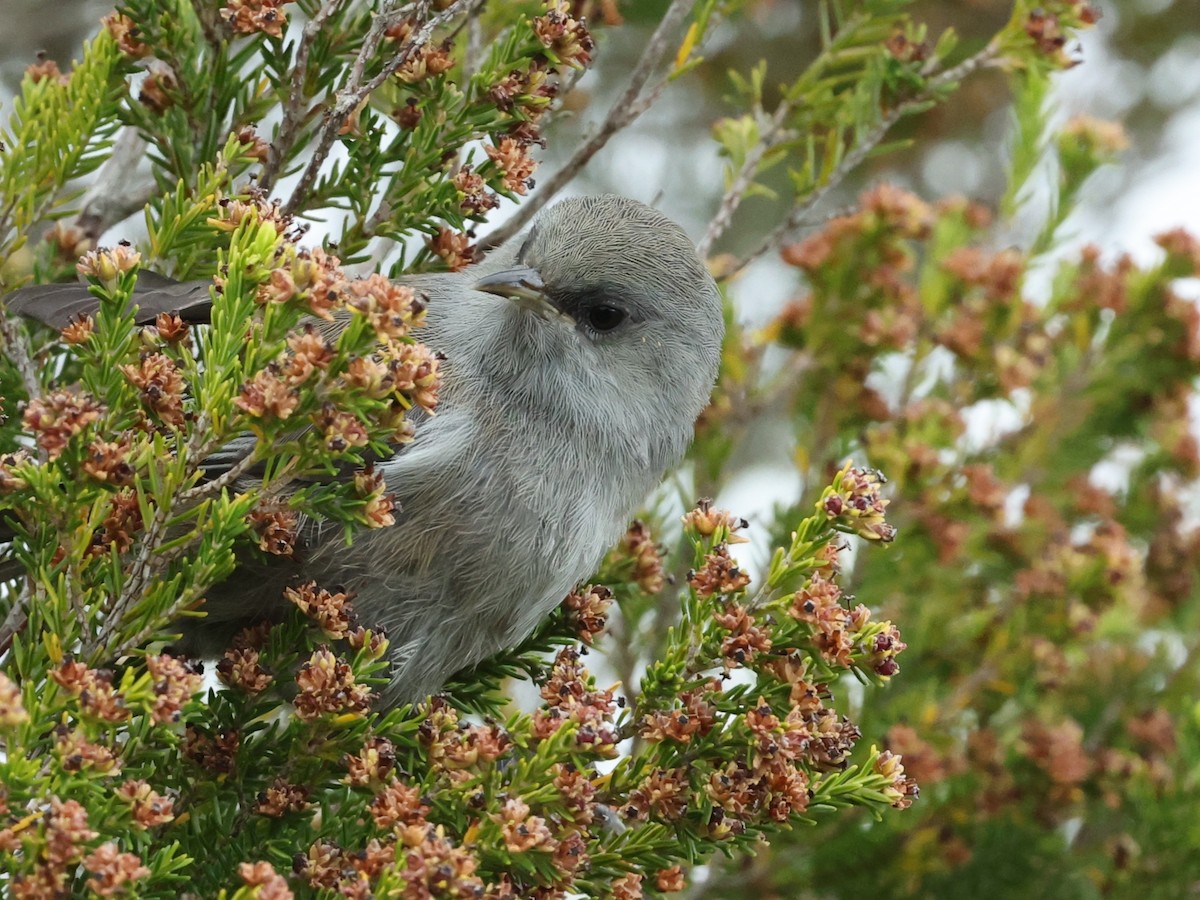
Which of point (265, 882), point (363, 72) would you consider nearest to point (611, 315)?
point (363, 72)

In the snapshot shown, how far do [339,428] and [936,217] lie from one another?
107 inches

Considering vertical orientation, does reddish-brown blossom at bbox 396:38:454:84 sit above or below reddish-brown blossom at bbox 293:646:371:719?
above

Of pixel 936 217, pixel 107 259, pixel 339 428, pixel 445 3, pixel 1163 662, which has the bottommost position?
pixel 1163 662

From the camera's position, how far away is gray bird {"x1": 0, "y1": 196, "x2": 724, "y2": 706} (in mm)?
2471

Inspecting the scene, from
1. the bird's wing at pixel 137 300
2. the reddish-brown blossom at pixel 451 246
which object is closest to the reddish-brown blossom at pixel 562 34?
the reddish-brown blossom at pixel 451 246

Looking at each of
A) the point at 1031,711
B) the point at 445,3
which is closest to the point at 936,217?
the point at 1031,711

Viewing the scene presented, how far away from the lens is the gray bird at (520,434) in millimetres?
2471

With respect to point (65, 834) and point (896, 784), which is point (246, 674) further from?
point (896, 784)

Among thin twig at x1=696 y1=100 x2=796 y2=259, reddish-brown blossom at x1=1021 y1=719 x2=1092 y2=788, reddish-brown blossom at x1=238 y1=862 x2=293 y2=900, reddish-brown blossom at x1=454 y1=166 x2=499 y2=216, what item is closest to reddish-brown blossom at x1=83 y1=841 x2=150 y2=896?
reddish-brown blossom at x1=238 y1=862 x2=293 y2=900

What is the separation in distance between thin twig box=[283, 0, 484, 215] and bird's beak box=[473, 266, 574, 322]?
559 mm

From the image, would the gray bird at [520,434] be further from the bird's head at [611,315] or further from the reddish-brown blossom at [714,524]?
the reddish-brown blossom at [714,524]

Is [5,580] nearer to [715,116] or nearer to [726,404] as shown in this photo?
[726,404]

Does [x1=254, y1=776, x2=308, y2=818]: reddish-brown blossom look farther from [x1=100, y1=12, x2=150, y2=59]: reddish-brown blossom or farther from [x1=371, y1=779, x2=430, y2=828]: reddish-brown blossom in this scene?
[x1=100, y1=12, x2=150, y2=59]: reddish-brown blossom

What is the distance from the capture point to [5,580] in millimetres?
2393
